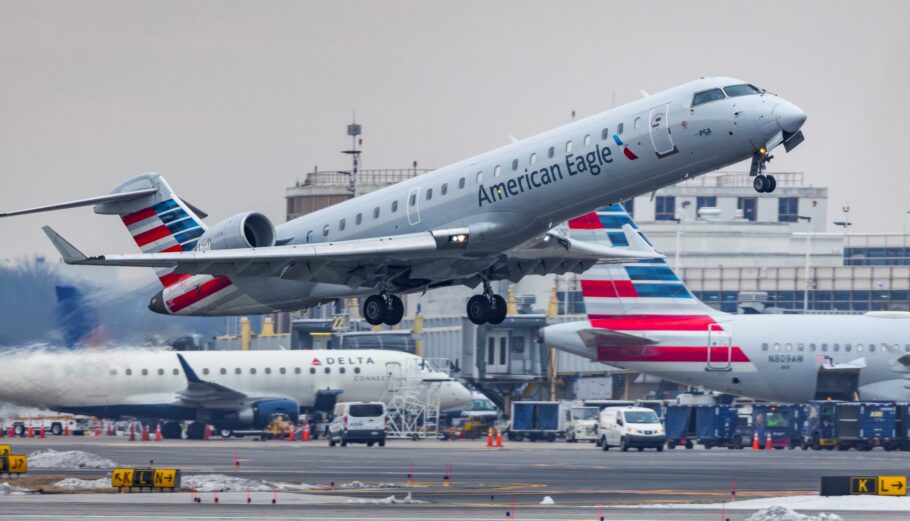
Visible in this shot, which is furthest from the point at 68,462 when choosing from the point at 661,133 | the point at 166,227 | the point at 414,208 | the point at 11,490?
the point at 661,133

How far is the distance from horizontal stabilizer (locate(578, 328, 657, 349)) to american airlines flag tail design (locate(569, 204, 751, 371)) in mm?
89

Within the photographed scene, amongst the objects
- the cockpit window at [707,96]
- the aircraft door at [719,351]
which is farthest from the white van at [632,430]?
the cockpit window at [707,96]

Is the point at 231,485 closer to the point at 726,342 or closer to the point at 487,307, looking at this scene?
the point at 487,307

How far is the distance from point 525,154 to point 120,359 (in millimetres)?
22917

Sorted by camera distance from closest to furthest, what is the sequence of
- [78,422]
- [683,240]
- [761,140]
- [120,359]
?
1. [761,140]
2. [120,359]
3. [78,422]
4. [683,240]

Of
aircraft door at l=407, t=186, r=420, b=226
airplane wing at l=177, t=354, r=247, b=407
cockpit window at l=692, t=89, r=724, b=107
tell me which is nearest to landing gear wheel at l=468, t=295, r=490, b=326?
aircraft door at l=407, t=186, r=420, b=226

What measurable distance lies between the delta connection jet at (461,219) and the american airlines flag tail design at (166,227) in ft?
0.09

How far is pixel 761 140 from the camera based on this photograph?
30.1 metres

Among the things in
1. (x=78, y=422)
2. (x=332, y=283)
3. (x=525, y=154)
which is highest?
(x=525, y=154)

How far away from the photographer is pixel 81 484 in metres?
35.3

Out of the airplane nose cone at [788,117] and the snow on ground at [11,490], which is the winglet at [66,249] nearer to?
the snow on ground at [11,490]

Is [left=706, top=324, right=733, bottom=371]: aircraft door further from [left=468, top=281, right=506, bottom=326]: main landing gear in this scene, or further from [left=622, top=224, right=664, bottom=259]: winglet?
[left=468, top=281, right=506, bottom=326]: main landing gear

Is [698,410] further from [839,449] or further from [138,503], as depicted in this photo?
[138,503]

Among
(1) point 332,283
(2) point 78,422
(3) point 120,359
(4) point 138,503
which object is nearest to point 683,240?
(2) point 78,422
